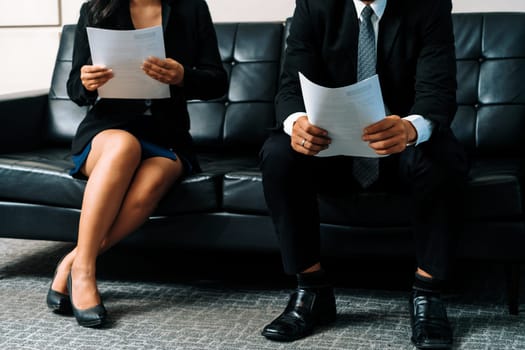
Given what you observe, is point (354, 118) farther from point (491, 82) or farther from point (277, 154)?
point (491, 82)

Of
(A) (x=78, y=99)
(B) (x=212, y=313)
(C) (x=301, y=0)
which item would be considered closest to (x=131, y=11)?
(A) (x=78, y=99)

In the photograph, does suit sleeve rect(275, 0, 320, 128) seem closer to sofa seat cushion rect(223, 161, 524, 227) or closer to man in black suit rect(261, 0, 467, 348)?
man in black suit rect(261, 0, 467, 348)

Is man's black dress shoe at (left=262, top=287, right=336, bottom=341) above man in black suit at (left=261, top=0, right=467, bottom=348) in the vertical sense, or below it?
below

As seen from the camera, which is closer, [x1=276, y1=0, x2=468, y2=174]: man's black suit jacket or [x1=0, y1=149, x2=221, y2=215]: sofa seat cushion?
[x1=276, y1=0, x2=468, y2=174]: man's black suit jacket

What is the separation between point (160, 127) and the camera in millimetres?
2559

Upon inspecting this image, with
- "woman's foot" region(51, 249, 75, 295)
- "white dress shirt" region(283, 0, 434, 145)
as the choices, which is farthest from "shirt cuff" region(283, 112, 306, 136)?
"woman's foot" region(51, 249, 75, 295)

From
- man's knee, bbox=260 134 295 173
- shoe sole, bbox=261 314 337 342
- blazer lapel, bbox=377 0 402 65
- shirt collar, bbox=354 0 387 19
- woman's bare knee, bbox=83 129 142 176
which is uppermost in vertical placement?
shirt collar, bbox=354 0 387 19

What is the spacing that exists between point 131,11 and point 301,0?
60 cm

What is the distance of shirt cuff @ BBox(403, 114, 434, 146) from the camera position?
6.79 feet

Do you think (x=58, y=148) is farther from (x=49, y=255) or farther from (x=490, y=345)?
(x=490, y=345)

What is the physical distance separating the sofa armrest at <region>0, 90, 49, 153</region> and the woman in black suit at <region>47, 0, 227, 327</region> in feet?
Answer: 1.57

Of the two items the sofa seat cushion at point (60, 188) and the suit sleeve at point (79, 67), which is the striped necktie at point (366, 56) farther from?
the suit sleeve at point (79, 67)

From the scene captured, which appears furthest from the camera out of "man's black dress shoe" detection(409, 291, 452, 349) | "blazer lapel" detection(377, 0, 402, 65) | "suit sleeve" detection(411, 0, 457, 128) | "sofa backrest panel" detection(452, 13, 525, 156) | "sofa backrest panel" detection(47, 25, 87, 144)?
"sofa backrest panel" detection(47, 25, 87, 144)

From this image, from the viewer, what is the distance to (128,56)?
7.59 feet
